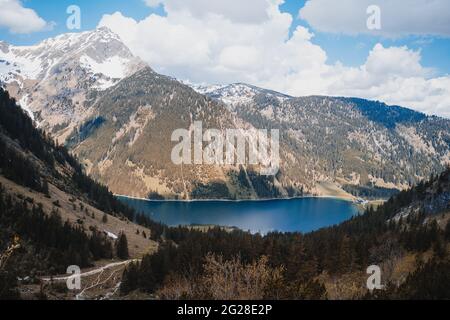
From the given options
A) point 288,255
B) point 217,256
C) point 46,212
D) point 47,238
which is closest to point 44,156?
point 46,212

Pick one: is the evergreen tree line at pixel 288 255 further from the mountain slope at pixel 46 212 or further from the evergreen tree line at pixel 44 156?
the evergreen tree line at pixel 44 156

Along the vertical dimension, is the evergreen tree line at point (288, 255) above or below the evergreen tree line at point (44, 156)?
below

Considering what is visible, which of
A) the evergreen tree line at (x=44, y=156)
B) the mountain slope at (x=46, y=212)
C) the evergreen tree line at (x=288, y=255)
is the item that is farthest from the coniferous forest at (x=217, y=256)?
the evergreen tree line at (x=44, y=156)

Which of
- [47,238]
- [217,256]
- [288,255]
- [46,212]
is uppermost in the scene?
[46,212]

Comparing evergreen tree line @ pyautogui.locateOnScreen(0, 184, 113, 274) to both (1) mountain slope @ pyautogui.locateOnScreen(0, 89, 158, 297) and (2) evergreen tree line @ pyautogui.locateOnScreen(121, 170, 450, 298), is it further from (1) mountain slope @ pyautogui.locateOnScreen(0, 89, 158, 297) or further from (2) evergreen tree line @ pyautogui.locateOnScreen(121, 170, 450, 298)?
(2) evergreen tree line @ pyautogui.locateOnScreen(121, 170, 450, 298)

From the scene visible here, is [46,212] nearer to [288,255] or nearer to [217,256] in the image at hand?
[217,256]

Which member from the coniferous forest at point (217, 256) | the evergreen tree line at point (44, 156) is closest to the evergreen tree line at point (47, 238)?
the coniferous forest at point (217, 256)

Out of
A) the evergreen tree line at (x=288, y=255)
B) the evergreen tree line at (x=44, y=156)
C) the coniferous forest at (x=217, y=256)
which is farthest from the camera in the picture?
the evergreen tree line at (x=44, y=156)

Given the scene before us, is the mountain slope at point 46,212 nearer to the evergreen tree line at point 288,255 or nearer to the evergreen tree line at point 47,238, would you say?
the evergreen tree line at point 47,238

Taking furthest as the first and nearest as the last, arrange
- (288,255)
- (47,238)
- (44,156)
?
(44,156)
(47,238)
(288,255)

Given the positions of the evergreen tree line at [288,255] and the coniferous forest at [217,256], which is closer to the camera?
the coniferous forest at [217,256]

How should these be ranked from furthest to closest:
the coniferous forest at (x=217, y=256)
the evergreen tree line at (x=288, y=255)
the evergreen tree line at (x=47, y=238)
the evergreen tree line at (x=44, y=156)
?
the evergreen tree line at (x=44, y=156)
the evergreen tree line at (x=47, y=238)
the evergreen tree line at (x=288, y=255)
the coniferous forest at (x=217, y=256)

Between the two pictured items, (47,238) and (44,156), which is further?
(44,156)

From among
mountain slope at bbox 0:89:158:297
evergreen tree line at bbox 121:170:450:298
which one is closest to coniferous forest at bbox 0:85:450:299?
evergreen tree line at bbox 121:170:450:298
